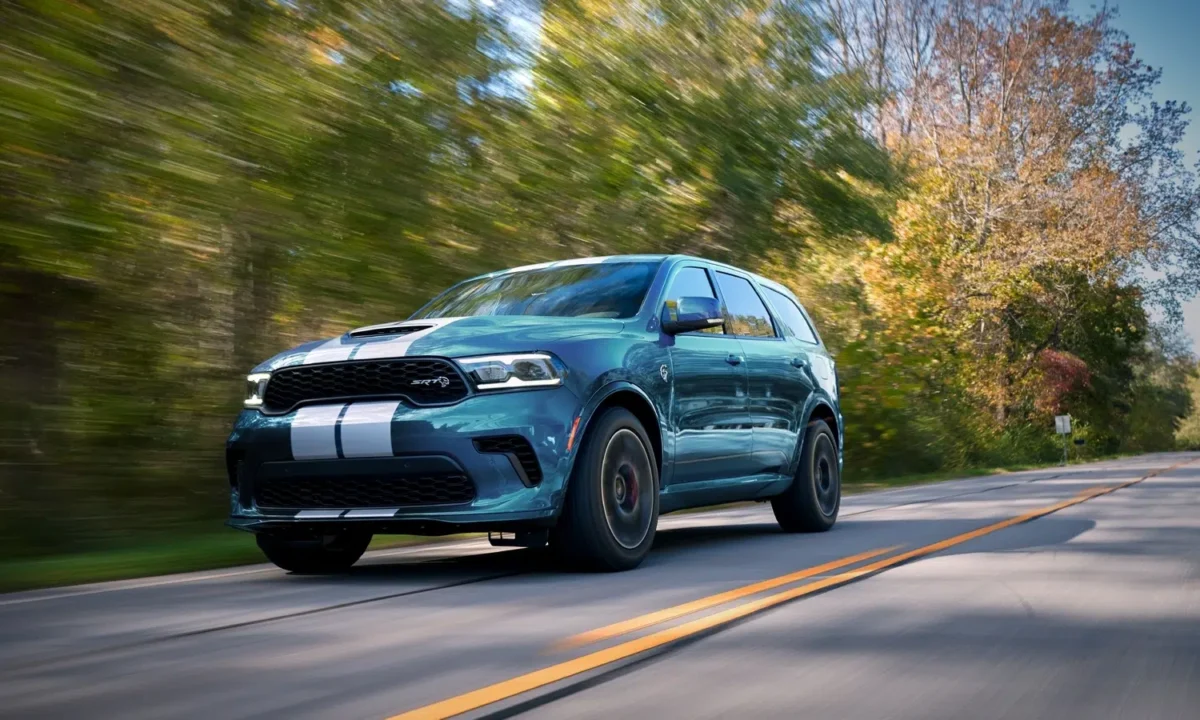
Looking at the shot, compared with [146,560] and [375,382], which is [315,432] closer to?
[375,382]

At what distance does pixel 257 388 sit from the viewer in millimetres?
7129

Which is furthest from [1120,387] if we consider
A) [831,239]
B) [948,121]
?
[831,239]

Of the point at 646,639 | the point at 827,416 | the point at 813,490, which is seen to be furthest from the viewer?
the point at 827,416

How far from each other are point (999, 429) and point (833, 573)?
36.2m

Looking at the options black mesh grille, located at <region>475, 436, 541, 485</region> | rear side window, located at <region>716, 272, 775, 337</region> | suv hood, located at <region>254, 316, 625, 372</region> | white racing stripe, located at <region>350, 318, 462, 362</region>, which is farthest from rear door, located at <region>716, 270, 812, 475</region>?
white racing stripe, located at <region>350, 318, 462, 362</region>

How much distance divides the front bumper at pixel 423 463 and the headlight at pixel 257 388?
30 cm

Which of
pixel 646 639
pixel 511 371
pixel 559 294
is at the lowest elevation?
pixel 646 639

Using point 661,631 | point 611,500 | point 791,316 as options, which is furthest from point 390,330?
point 791,316

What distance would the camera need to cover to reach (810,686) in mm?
4137

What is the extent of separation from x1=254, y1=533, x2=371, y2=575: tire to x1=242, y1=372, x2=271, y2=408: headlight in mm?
750

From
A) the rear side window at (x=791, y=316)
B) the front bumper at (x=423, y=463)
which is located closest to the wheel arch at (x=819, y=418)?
the rear side window at (x=791, y=316)

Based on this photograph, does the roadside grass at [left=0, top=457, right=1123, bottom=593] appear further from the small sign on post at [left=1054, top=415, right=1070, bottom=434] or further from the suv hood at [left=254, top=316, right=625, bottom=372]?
the small sign on post at [left=1054, top=415, right=1070, bottom=434]

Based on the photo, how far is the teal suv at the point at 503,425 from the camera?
6.51 meters

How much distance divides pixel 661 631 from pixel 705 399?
3.22 meters
